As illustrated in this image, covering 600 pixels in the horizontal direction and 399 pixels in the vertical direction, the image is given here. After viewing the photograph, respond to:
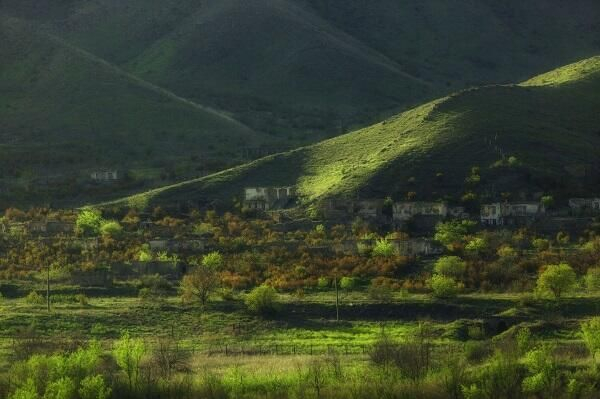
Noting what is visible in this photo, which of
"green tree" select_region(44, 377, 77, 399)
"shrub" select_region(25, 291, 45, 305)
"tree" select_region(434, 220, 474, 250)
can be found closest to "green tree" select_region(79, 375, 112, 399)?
"green tree" select_region(44, 377, 77, 399)

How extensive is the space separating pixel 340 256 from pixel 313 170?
2297cm

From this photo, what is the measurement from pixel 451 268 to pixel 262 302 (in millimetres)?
10115

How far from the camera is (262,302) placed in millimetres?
42719

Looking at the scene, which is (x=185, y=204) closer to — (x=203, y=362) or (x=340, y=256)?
(x=340, y=256)

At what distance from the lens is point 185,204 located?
7062 centimetres

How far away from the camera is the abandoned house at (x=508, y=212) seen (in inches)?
2447

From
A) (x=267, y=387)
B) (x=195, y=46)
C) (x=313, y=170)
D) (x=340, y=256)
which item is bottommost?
(x=267, y=387)

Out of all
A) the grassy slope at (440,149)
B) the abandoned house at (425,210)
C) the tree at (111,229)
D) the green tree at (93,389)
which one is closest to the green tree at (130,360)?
the green tree at (93,389)

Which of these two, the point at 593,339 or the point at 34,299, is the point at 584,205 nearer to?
the point at 593,339

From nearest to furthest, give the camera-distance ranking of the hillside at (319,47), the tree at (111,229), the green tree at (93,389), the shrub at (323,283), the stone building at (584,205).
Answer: the green tree at (93,389)
the shrub at (323,283)
the tree at (111,229)
the stone building at (584,205)
the hillside at (319,47)

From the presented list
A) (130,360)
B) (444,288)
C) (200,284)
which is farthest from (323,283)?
(130,360)

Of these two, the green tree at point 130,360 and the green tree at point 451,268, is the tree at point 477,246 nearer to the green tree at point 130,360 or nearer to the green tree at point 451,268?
the green tree at point 451,268

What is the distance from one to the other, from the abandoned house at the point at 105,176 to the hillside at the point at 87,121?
2966 millimetres

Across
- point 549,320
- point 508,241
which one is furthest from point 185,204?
point 549,320
